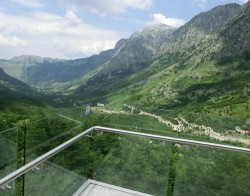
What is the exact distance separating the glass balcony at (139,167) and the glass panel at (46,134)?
17 cm

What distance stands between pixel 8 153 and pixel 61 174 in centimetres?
76

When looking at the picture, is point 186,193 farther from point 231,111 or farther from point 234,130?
point 231,111

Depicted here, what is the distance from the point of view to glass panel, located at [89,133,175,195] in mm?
4602

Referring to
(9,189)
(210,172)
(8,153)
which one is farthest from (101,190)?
(9,189)

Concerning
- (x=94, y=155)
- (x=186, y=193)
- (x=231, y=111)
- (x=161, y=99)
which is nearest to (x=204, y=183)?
(x=186, y=193)

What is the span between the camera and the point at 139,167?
4723mm

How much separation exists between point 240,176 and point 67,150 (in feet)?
7.28

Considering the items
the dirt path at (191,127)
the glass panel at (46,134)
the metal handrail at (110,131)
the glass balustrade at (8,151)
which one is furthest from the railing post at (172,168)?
the dirt path at (191,127)

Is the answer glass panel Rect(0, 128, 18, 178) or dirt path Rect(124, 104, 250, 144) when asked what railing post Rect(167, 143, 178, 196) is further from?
dirt path Rect(124, 104, 250, 144)

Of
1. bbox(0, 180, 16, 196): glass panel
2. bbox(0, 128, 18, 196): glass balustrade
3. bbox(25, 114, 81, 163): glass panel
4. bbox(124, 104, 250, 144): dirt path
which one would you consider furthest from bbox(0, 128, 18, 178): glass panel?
bbox(124, 104, 250, 144): dirt path

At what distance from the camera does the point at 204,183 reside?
4375mm

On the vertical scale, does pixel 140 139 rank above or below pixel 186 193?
above

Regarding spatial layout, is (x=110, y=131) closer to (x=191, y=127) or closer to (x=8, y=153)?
(x=8, y=153)

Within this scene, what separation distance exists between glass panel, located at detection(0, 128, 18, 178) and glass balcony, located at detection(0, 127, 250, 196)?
1.81ft
